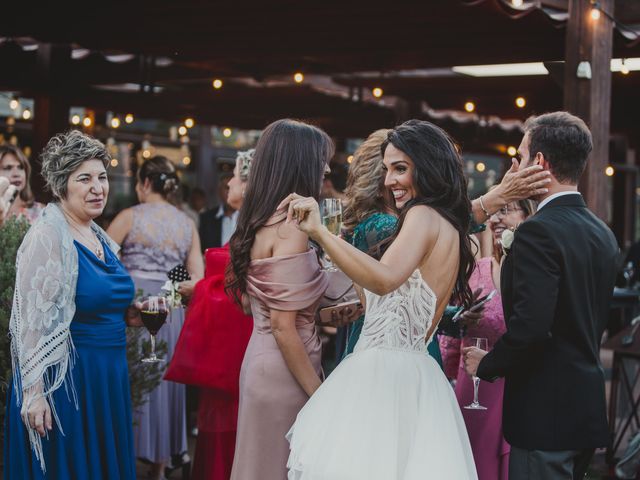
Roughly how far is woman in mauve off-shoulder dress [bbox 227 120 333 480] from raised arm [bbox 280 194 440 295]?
15.7 inches

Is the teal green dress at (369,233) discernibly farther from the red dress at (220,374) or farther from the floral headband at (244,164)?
the floral headband at (244,164)

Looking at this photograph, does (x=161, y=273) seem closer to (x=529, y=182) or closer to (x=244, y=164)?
(x=244, y=164)

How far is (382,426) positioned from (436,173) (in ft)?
2.71

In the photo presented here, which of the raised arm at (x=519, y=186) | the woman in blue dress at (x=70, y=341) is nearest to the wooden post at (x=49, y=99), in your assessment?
the woman in blue dress at (x=70, y=341)

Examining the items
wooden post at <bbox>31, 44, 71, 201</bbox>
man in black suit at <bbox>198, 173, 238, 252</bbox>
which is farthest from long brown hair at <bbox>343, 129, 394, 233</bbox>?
wooden post at <bbox>31, 44, 71, 201</bbox>

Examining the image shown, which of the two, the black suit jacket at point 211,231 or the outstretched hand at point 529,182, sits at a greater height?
the outstretched hand at point 529,182

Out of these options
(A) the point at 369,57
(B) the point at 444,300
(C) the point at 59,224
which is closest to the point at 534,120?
(B) the point at 444,300

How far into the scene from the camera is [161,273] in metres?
5.43

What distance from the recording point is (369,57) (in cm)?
850

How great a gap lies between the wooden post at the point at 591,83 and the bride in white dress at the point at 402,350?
3098 mm

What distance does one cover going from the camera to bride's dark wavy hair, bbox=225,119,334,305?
3100mm

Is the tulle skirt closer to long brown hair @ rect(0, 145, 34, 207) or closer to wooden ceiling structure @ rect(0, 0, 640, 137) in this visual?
wooden ceiling structure @ rect(0, 0, 640, 137)

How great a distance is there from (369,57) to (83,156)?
17.4 feet

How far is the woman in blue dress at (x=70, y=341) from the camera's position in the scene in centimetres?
327
